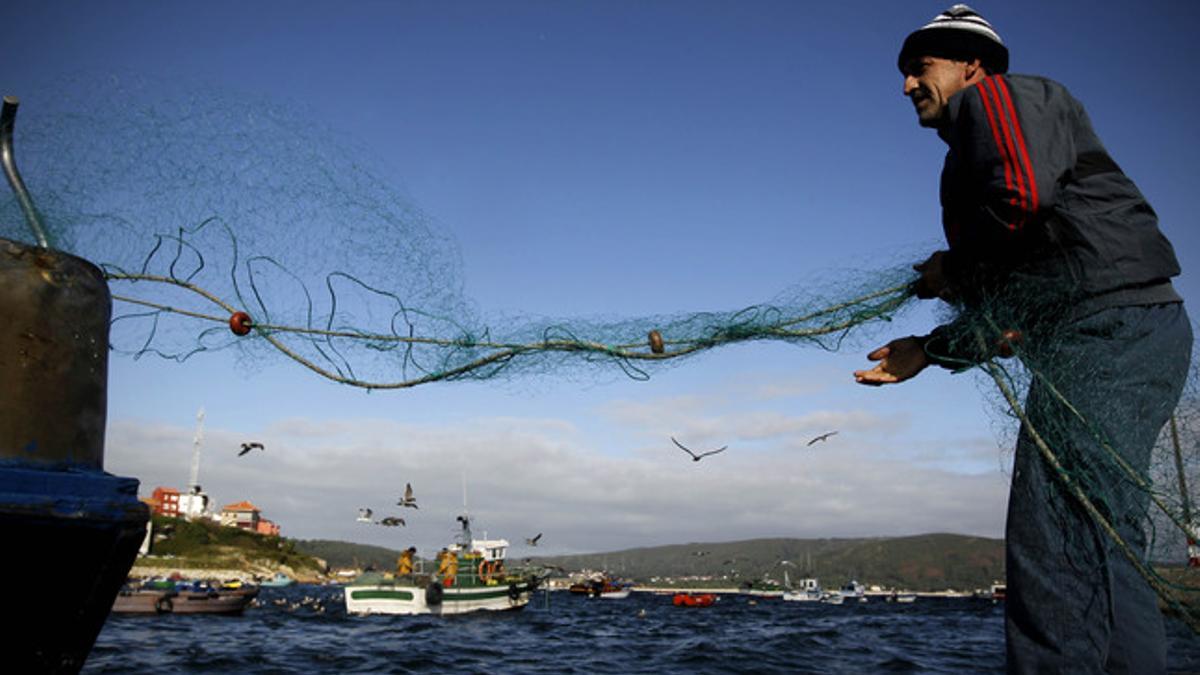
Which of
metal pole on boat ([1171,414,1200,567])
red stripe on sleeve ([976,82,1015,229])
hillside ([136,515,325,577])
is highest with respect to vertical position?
red stripe on sleeve ([976,82,1015,229])

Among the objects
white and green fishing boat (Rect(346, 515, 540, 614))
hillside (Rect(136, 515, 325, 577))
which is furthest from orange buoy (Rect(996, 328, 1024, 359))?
hillside (Rect(136, 515, 325, 577))

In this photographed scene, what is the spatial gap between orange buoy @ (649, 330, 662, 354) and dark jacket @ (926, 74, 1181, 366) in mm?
1367

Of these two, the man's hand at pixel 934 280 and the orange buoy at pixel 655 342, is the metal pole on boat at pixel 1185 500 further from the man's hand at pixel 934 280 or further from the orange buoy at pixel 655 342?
the orange buoy at pixel 655 342

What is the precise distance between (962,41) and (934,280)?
0.79 m

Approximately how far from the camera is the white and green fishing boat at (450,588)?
44.3 m

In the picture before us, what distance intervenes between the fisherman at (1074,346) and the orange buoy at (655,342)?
136 centimetres

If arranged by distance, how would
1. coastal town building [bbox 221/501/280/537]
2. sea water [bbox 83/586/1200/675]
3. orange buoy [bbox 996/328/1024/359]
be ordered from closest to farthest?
orange buoy [bbox 996/328/1024/359] < sea water [bbox 83/586/1200/675] < coastal town building [bbox 221/501/280/537]

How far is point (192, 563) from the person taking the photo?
10894 centimetres

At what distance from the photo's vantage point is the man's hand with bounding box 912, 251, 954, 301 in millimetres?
2635

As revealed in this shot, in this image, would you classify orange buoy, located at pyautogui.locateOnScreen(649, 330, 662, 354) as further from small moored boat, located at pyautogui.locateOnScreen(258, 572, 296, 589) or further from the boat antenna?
small moored boat, located at pyautogui.locateOnScreen(258, 572, 296, 589)

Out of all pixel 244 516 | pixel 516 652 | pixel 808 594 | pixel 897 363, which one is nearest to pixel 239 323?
pixel 897 363

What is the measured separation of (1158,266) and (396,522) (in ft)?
137

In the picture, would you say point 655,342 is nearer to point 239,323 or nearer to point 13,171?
point 239,323

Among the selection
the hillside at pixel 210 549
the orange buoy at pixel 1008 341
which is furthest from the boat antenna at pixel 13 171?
the hillside at pixel 210 549
